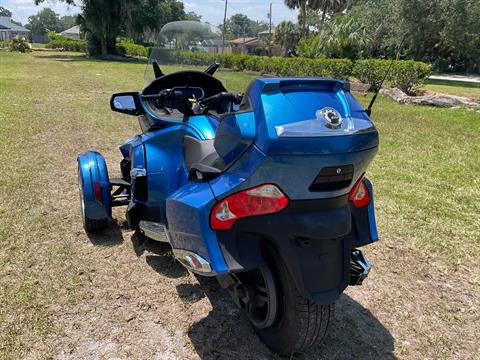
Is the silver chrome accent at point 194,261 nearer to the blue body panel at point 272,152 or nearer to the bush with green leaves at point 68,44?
the blue body panel at point 272,152

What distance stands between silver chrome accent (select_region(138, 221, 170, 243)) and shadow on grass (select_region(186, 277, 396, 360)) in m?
0.41

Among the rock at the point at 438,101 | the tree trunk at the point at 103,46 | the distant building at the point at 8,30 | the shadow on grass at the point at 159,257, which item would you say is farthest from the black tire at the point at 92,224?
the distant building at the point at 8,30

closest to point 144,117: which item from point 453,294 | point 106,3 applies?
point 453,294

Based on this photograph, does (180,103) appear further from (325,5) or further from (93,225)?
(325,5)

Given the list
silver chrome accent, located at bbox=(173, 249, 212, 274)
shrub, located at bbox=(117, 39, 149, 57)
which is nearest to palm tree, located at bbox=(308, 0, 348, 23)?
shrub, located at bbox=(117, 39, 149, 57)

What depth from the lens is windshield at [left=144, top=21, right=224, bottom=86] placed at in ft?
11.7

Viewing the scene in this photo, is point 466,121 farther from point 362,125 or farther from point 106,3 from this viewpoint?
point 106,3

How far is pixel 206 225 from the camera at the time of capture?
1.88 meters

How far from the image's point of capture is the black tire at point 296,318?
A: 195 centimetres

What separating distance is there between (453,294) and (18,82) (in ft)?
48.9

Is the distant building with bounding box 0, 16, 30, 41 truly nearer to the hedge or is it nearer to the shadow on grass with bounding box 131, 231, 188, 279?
the hedge

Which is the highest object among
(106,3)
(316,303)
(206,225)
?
(106,3)

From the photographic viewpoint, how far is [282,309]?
207 cm

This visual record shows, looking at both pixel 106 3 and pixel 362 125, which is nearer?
pixel 362 125
